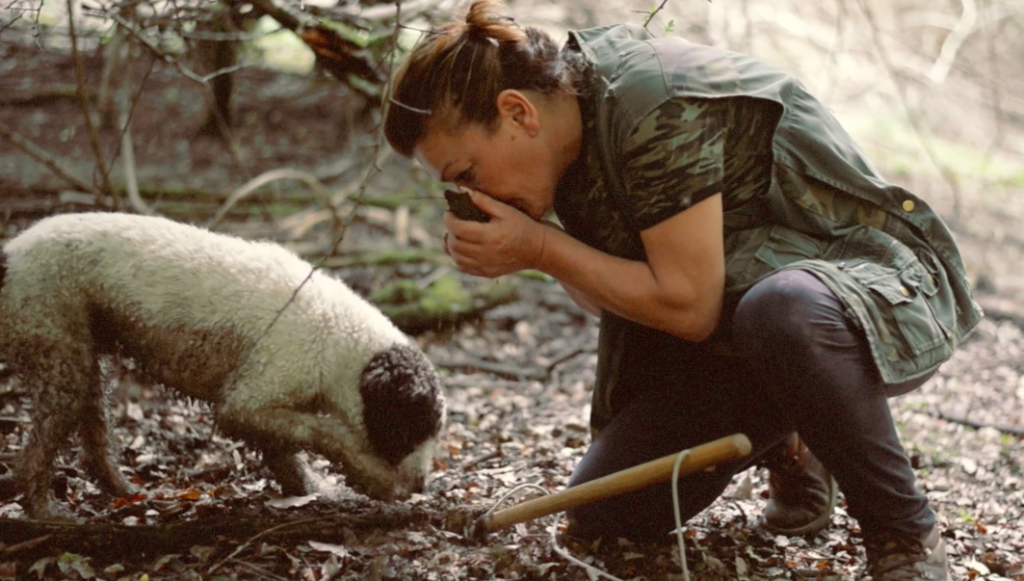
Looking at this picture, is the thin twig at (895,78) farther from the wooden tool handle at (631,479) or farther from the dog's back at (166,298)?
the wooden tool handle at (631,479)

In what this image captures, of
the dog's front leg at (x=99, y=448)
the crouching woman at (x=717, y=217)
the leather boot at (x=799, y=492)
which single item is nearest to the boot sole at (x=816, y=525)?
the leather boot at (x=799, y=492)

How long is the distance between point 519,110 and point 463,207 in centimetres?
33

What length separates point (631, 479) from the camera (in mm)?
2426

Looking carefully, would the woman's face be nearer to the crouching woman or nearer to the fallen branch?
the crouching woman

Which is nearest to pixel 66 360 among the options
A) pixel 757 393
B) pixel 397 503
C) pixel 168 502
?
pixel 168 502

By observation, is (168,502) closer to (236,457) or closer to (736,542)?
(236,457)

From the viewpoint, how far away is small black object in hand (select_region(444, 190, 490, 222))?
2670 mm

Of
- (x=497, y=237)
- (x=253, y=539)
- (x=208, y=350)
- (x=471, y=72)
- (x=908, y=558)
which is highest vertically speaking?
(x=471, y=72)

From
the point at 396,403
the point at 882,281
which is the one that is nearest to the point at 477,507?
the point at 396,403

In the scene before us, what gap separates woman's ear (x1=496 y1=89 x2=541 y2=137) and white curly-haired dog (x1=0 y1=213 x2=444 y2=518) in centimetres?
98

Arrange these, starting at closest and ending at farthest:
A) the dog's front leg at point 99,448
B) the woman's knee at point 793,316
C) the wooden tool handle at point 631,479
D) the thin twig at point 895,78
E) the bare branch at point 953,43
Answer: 1. the wooden tool handle at point 631,479
2. the woman's knee at point 793,316
3. the dog's front leg at point 99,448
4. the thin twig at point 895,78
5. the bare branch at point 953,43

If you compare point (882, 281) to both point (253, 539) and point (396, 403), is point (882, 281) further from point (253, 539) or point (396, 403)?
point (253, 539)

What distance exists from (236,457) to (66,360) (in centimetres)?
98

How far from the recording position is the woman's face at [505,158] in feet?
8.66
